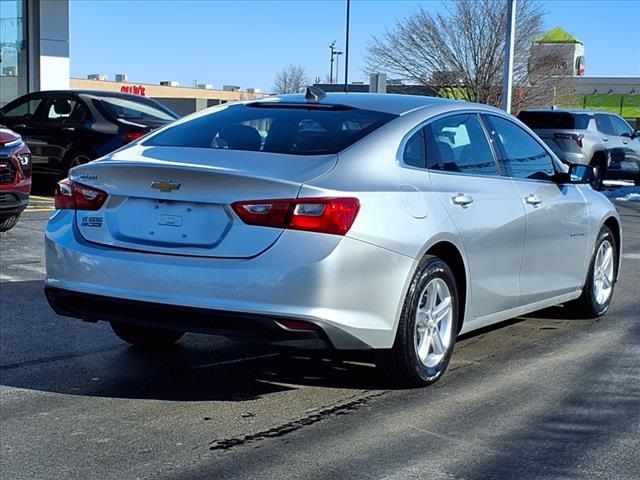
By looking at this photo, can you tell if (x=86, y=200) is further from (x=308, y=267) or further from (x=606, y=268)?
(x=606, y=268)

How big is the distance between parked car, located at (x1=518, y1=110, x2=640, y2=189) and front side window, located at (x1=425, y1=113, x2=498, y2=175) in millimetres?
13878

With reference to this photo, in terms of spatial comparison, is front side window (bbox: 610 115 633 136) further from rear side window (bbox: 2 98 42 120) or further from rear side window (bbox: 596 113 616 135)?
rear side window (bbox: 2 98 42 120)

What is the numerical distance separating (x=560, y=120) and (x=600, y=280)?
13.5 m

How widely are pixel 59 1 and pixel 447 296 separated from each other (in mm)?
18355

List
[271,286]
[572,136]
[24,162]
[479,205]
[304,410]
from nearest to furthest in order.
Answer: [271,286] → [304,410] → [479,205] → [24,162] → [572,136]

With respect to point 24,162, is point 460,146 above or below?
above

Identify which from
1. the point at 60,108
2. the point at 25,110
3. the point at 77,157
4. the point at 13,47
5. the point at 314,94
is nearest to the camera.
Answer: the point at 314,94

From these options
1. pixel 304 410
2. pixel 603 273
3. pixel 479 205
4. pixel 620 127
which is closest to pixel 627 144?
pixel 620 127

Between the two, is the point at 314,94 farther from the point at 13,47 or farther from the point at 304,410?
the point at 13,47

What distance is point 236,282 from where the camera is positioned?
455 centimetres

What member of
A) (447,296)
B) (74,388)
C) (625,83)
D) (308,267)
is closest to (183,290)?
(308,267)

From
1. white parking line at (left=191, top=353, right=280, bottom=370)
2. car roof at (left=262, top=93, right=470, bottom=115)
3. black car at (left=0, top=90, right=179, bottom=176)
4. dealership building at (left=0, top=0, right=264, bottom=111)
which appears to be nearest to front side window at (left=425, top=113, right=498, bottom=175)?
car roof at (left=262, top=93, right=470, bottom=115)

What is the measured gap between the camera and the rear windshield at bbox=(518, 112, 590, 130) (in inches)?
796

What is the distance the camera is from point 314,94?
589cm
